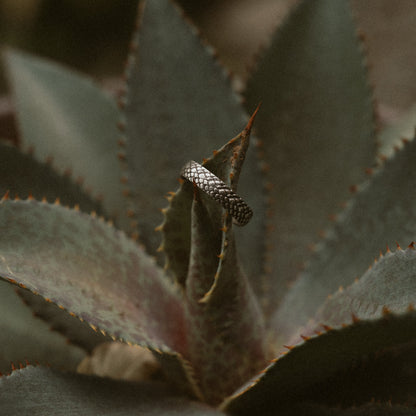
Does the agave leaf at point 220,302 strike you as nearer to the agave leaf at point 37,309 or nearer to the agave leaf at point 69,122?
the agave leaf at point 37,309

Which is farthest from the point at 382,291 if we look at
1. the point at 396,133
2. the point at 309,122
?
the point at 396,133

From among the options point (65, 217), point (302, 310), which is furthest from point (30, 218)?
point (302, 310)

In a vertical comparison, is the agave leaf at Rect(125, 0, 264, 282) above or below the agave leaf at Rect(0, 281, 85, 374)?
above

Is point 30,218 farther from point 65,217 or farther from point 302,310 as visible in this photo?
point 302,310

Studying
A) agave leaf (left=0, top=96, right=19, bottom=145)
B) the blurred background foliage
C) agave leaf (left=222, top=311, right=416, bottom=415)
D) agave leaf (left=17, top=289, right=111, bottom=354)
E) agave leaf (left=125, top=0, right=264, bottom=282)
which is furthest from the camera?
the blurred background foliage

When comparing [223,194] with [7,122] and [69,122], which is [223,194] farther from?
[7,122]

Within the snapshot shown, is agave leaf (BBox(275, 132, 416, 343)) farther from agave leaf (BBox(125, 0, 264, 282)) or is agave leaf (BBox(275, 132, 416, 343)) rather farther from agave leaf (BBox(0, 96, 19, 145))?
agave leaf (BBox(0, 96, 19, 145))

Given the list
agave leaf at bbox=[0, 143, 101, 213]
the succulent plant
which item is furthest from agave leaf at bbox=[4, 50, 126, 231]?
agave leaf at bbox=[0, 143, 101, 213]
